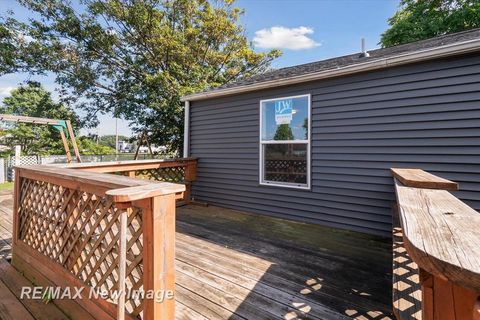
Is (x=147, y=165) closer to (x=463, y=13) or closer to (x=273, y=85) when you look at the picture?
(x=273, y=85)

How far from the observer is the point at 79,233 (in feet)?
6.96

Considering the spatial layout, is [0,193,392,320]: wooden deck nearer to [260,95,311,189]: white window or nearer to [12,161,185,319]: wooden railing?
[12,161,185,319]: wooden railing

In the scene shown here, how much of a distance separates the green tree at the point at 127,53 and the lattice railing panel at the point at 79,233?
6466 millimetres

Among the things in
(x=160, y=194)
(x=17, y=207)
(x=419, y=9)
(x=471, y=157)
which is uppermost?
(x=419, y=9)

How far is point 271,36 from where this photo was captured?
568 inches

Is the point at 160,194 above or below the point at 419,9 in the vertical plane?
below

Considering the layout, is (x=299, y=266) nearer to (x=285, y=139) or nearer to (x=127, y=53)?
(x=285, y=139)

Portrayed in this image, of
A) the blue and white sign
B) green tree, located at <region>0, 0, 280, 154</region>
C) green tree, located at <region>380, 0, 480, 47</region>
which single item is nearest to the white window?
the blue and white sign

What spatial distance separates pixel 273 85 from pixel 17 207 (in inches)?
156

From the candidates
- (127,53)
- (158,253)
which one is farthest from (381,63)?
(127,53)

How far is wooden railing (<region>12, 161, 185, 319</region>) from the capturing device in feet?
4.87

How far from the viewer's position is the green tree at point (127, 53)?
351 inches

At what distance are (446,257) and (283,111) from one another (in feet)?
13.5

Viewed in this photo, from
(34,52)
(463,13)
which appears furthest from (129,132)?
(463,13)
